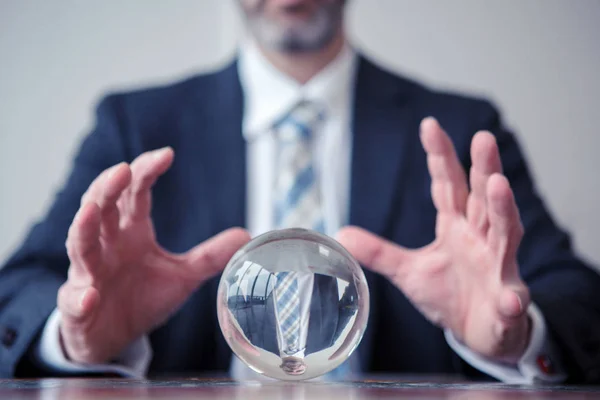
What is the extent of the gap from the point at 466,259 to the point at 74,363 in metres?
0.72

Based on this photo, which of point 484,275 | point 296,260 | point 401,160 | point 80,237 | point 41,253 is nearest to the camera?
point 296,260

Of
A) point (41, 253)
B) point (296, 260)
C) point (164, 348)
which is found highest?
point (296, 260)

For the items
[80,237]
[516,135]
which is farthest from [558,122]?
[80,237]

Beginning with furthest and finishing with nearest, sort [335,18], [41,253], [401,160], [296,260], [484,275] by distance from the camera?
[335,18] < [401,160] < [41,253] < [484,275] < [296,260]

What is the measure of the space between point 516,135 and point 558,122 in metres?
0.17

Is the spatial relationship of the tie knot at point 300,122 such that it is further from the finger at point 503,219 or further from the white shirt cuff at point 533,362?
the finger at point 503,219

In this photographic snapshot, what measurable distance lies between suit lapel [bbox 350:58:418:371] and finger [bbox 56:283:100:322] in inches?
34.6

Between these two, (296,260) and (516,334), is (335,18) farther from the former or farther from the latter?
(296,260)

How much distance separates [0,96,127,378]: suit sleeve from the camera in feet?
4.55

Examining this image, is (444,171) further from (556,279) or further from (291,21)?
(291,21)

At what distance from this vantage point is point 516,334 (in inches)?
49.2

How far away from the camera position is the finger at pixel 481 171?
1093 millimetres

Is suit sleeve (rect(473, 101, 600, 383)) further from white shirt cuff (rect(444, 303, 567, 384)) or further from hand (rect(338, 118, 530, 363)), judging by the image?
hand (rect(338, 118, 530, 363))

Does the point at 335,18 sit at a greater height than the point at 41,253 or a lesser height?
greater
